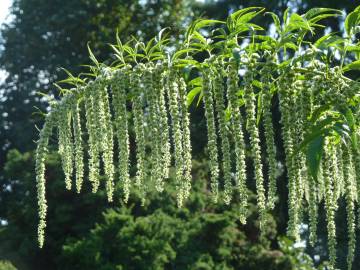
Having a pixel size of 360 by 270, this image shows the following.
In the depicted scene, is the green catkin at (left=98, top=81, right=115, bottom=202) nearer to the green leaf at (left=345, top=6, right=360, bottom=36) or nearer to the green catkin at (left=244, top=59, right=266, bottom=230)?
the green catkin at (left=244, top=59, right=266, bottom=230)

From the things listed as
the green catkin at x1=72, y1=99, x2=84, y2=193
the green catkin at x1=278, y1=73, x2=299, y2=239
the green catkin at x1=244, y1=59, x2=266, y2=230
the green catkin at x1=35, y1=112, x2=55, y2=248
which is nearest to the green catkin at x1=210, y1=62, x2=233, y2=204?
the green catkin at x1=244, y1=59, x2=266, y2=230

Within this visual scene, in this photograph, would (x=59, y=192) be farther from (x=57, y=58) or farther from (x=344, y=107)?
(x=344, y=107)

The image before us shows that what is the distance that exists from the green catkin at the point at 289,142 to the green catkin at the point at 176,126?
16.4 inches

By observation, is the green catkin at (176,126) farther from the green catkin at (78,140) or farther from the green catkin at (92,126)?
the green catkin at (78,140)

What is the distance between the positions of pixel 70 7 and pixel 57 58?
236 centimetres

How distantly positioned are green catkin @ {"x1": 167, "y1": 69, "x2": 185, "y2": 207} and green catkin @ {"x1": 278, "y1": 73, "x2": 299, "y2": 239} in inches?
16.4

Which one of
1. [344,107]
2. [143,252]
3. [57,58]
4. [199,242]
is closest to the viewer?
[344,107]

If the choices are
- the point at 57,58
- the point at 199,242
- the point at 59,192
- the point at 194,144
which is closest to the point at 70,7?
the point at 57,58

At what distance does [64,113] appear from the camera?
2.69 meters

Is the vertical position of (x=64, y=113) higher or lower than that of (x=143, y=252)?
lower

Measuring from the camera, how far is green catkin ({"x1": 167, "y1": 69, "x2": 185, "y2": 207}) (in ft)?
8.19

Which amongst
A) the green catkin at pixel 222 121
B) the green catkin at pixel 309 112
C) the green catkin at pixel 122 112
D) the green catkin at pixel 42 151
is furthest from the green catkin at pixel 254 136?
the green catkin at pixel 42 151

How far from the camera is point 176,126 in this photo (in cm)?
250

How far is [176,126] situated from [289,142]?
454mm
